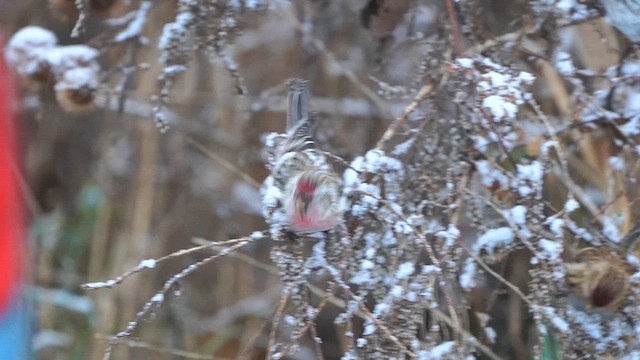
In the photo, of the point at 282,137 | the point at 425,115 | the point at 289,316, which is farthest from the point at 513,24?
the point at 289,316

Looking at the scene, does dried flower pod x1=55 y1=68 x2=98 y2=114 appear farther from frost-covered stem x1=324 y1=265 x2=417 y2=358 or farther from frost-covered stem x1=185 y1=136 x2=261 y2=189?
frost-covered stem x1=324 y1=265 x2=417 y2=358

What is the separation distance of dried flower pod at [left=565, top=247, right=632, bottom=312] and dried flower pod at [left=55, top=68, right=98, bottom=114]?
118 cm

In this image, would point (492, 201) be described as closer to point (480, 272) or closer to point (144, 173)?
point (480, 272)

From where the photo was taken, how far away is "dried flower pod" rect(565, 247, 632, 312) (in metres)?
1.61

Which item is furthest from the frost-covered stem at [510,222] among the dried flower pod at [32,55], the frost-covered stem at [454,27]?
the dried flower pod at [32,55]

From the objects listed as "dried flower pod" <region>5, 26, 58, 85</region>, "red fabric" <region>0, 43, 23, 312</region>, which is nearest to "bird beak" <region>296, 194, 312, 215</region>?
"red fabric" <region>0, 43, 23, 312</region>

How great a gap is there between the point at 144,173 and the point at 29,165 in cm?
42

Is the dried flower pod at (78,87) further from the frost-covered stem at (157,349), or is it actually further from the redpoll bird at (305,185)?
the redpoll bird at (305,185)

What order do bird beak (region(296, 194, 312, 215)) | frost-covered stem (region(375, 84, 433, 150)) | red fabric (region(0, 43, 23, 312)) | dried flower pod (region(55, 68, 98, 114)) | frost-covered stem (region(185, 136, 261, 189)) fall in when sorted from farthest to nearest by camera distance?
frost-covered stem (region(185, 136, 261, 189)) → dried flower pod (region(55, 68, 98, 114)) → frost-covered stem (region(375, 84, 433, 150)) → red fabric (region(0, 43, 23, 312)) → bird beak (region(296, 194, 312, 215))

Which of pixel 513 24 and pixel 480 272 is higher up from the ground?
pixel 513 24

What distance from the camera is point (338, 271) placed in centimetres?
146

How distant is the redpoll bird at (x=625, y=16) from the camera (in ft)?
5.49

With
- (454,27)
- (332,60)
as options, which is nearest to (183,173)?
(332,60)

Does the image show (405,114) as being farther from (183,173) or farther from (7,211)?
(183,173)
